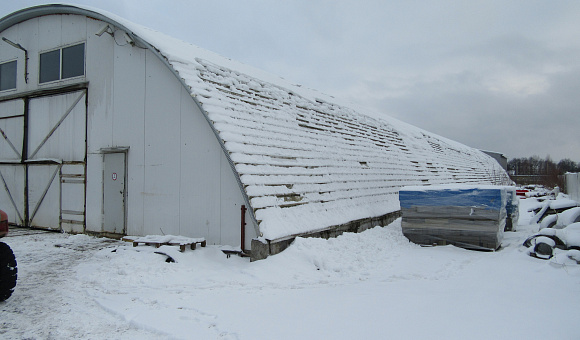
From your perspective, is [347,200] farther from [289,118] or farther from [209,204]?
[209,204]

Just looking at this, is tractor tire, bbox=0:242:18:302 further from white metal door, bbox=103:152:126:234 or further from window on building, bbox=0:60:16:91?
window on building, bbox=0:60:16:91

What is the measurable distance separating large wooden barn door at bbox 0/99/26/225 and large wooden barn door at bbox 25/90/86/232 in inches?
14.8

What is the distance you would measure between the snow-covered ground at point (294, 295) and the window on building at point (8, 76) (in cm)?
676

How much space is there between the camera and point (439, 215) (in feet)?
27.5

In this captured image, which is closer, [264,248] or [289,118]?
[264,248]

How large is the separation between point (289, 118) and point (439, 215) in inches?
172

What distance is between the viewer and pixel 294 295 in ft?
16.0

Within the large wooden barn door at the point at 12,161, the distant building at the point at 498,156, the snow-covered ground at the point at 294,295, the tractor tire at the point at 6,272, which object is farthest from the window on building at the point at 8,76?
the distant building at the point at 498,156

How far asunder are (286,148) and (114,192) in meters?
4.42

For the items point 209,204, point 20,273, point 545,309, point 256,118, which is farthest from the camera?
point 256,118

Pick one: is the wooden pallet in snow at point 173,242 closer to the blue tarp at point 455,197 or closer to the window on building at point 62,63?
the blue tarp at point 455,197

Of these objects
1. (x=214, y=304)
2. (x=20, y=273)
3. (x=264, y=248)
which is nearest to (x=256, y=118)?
(x=264, y=248)

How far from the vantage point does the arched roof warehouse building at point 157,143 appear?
727cm

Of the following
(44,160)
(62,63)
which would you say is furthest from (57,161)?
(62,63)
